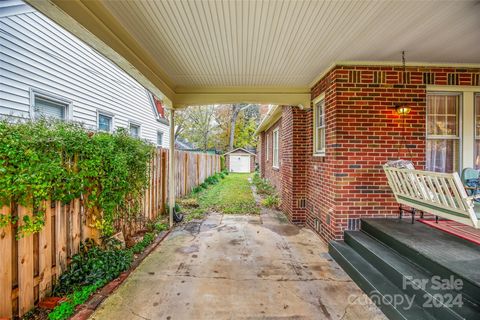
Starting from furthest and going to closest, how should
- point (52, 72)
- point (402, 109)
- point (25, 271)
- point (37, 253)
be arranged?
1. point (52, 72)
2. point (402, 109)
3. point (37, 253)
4. point (25, 271)

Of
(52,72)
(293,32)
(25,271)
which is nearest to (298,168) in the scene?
(293,32)

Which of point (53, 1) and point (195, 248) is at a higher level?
point (53, 1)

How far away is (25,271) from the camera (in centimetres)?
238

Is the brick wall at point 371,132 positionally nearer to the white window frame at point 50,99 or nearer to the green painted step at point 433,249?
the green painted step at point 433,249

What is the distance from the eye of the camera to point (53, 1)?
6.59ft

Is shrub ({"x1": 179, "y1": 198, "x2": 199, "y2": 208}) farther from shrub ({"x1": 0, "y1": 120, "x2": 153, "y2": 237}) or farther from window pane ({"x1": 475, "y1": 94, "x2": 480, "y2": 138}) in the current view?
window pane ({"x1": 475, "y1": 94, "x2": 480, "y2": 138})

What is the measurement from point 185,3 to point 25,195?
2517 mm

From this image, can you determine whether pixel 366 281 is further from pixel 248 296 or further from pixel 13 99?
pixel 13 99

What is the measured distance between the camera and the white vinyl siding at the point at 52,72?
4223 mm

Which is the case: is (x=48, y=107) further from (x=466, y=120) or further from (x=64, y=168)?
(x=466, y=120)

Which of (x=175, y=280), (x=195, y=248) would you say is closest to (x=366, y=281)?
(x=175, y=280)

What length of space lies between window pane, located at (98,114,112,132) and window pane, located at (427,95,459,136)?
808 centimetres

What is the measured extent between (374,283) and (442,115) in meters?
3.41

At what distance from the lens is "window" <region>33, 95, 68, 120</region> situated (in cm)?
482
